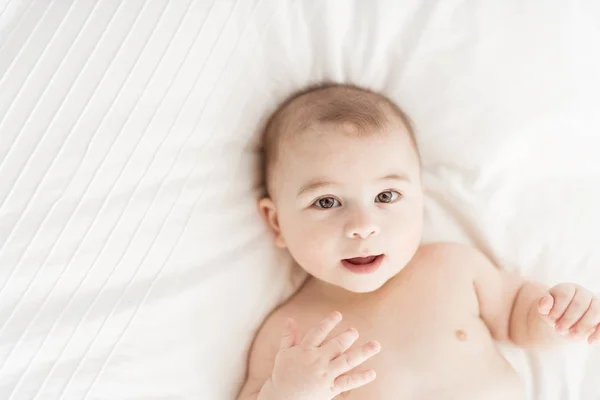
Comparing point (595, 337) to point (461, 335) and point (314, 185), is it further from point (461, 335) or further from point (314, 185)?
point (314, 185)

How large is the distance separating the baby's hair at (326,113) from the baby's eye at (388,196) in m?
0.13

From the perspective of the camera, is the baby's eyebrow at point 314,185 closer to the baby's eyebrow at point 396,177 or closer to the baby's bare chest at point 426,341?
the baby's eyebrow at point 396,177

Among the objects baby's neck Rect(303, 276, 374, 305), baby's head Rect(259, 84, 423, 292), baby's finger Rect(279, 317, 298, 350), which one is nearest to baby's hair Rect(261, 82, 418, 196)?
baby's head Rect(259, 84, 423, 292)

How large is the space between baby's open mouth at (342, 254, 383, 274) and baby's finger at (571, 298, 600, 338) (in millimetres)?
405

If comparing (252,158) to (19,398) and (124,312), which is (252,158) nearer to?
(124,312)

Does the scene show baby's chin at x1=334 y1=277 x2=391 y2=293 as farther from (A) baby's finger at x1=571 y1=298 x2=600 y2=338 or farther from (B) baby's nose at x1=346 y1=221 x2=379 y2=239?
(A) baby's finger at x1=571 y1=298 x2=600 y2=338

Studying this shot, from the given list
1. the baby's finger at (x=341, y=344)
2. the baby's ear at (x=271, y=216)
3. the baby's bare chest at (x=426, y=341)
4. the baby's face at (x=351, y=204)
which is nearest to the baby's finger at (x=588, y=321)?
the baby's bare chest at (x=426, y=341)

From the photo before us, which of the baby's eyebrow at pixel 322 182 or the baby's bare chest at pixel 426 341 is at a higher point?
the baby's eyebrow at pixel 322 182

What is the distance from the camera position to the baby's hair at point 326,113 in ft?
4.60

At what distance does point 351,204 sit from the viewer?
1.38 m

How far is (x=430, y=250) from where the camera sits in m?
1.56

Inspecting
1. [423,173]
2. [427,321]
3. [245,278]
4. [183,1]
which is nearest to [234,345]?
[245,278]

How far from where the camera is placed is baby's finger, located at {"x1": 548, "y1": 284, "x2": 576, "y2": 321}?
4.40ft

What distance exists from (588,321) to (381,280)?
408 mm
